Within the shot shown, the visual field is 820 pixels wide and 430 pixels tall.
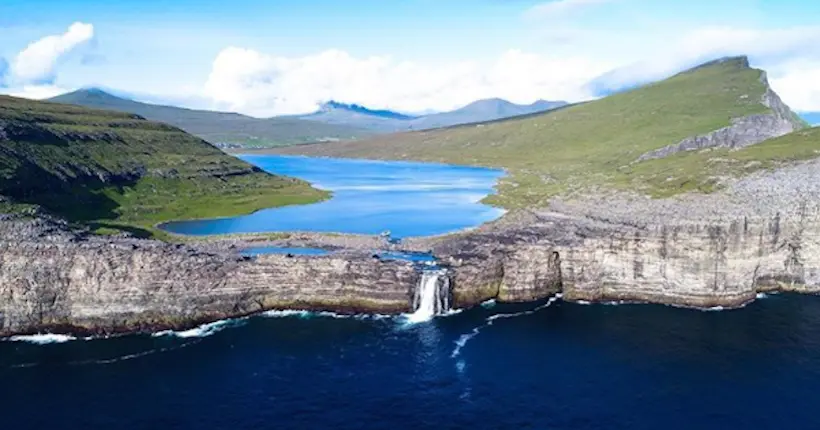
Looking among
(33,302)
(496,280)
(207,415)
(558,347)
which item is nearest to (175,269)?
(33,302)

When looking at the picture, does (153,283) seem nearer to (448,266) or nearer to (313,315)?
(313,315)

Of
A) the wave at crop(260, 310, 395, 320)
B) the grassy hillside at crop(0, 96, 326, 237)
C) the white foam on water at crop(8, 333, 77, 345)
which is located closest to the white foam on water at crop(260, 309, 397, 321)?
the wave at crop(260, 310, 395, 320)

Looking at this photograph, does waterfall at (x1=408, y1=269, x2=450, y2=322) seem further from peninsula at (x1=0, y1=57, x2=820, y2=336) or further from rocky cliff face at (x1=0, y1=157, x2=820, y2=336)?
rocky cliff face at (x1=0, y1=157, x2=820, y2=336)

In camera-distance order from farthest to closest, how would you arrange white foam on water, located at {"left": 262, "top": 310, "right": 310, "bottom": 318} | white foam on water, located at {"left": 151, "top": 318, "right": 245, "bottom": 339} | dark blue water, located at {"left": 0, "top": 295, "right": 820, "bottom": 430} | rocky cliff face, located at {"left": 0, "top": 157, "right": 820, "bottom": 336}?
white foam on water, located at {"left": 262, "top": 310, "right": 310, "bottom": 318} → rocky cliff face, located at {"left": 0, "top": 157, "right": 820, "bottom": 336} → white foam on water, located at {"left": 151, "top": 318, "right": 245, "bottom": 339} → dark blue water, located at {"left": 0, "top": 295, "right": 820, "bottom": 430}

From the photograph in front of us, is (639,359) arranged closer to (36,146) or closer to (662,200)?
(662,200)

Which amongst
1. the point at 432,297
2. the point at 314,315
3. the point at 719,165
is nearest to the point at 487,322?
the point at 432,297

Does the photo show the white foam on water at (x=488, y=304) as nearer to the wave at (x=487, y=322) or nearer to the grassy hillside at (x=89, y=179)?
the wave at (x=487, y=322)
